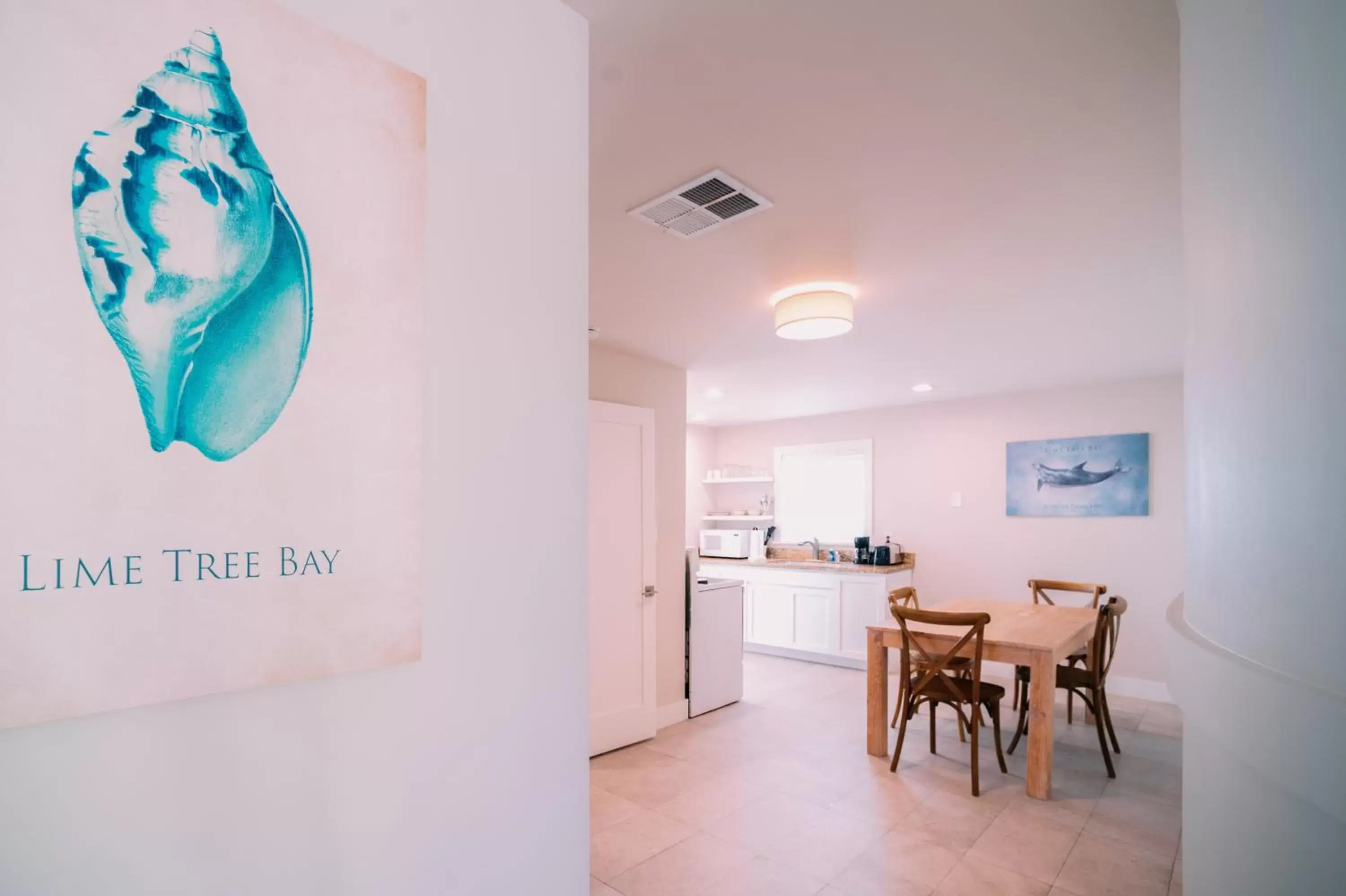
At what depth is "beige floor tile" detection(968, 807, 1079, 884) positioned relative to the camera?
270 centimetres

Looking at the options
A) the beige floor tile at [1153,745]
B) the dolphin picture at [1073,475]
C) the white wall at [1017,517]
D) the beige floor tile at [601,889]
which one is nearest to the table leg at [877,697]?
the beige floor tile at [1153,745]

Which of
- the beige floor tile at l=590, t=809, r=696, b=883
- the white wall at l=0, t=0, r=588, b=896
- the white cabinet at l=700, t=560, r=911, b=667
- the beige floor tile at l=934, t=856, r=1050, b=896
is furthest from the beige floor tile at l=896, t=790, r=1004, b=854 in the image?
the white cabinet at l=700, t=560, r=911, b=667

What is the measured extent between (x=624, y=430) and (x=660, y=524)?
743 millimetres

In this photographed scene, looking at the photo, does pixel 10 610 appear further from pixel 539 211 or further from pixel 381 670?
pixel 539 211

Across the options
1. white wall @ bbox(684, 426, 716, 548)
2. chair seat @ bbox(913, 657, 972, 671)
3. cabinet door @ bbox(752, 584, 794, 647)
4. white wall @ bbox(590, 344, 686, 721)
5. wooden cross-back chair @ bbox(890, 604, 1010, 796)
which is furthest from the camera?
white wall @ bbox(684, 426, 716, 548)

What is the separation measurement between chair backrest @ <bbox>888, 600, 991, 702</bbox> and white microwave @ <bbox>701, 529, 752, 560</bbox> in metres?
3.41

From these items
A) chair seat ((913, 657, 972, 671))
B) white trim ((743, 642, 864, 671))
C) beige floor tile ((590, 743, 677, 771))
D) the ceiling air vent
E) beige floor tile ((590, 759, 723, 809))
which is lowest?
white trim ((743, 642, 864, 671))

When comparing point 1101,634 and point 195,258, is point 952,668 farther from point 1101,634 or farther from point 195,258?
point 195,258

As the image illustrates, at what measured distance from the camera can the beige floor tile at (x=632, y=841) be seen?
8.96 feet

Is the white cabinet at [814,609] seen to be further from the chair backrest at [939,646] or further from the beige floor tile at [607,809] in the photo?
the beige floor tile at [607,809]

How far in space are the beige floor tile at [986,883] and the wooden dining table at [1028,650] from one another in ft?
2.87

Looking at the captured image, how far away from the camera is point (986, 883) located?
8.45ft

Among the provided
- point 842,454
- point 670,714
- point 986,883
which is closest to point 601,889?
point 986,883

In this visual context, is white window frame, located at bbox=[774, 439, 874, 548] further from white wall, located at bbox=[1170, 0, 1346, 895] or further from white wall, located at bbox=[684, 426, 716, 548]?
white wall, located at bbox=[1170, 0, 1346, 895]
